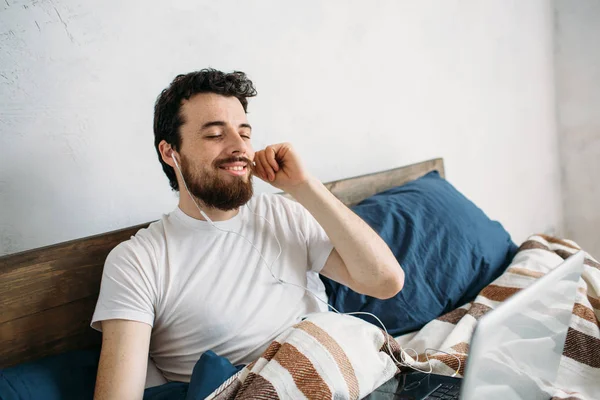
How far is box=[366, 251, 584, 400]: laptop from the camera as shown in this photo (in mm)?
656

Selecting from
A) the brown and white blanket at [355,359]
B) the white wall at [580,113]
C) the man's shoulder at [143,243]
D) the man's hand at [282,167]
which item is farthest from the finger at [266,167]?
the white wall at [580,113]

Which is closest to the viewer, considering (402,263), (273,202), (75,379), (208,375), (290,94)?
(208,375)

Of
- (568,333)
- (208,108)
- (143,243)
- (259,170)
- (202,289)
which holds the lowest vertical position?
(568,333)

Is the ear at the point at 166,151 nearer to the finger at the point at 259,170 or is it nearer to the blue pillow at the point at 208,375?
the finger at the point at 259,170

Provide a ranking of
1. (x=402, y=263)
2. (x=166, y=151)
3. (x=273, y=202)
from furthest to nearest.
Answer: (x=402, y=263) < (x=273, y=202) < (x=166, y=151)

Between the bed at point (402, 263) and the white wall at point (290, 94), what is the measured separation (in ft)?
0.32

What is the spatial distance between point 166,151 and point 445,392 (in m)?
0.77

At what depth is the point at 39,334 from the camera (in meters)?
1.09

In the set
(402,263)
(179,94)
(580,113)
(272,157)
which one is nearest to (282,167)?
(272,157)

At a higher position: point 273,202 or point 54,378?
point 273,202

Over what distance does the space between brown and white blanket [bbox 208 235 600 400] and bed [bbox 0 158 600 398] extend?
0.01 meters

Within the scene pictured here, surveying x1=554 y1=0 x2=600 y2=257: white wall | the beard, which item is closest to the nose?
the beard

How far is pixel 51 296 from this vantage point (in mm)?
1097

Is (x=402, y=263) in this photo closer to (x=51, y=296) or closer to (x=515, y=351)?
(x=515, y=351)
